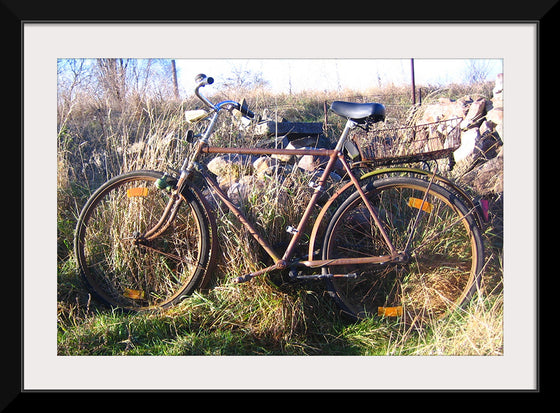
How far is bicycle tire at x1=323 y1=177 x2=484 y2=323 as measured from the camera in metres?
3.00

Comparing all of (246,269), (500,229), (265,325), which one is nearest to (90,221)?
(246,269)

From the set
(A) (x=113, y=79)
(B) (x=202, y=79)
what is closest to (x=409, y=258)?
(B) (x=202, y=79)

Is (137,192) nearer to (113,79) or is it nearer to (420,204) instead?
(113,79)

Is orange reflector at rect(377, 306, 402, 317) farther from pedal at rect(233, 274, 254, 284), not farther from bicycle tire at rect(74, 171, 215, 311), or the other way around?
bicycle tire at rect(74, 171, 215, 311)

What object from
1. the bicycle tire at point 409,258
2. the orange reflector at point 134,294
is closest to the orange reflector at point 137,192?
the orange reflector at point 134,294

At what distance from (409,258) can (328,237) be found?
57 centimetres

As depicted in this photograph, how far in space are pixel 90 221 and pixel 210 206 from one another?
1.02 m

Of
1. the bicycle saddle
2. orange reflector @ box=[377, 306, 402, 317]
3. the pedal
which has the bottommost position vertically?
orange reflector @ box=[377, 306, 402, 317]

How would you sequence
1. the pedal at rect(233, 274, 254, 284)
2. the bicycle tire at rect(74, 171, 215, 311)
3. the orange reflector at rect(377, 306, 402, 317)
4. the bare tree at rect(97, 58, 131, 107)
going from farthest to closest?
the bare tree at rect(97, 58, 131, 107)
the bicycle tire at rect(74, 171, 215, 311)
the orange reflector at rect(377, 306, 402, 317)
the pedal at rect(233, 274, 254, 284)

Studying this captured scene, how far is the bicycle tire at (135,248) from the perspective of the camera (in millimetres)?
3223

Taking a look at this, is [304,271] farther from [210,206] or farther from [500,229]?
[500,229]

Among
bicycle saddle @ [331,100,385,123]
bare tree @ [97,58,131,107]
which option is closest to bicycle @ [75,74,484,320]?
bicycle saddle @ [331,100,385,123]

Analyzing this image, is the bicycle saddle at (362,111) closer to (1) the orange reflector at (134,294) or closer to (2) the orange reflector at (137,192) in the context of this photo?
(2) the orange reflector at (137,192)

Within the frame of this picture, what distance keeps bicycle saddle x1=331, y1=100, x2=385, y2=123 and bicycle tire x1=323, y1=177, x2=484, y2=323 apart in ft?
1.42
